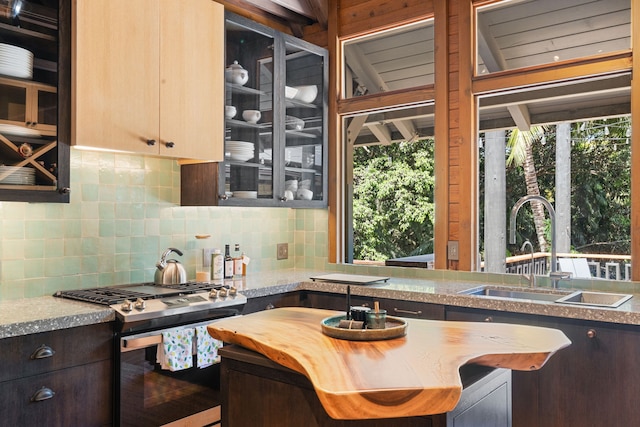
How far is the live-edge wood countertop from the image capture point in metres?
1.22

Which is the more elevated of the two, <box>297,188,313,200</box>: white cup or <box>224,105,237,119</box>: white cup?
<box>224,105,237,119</box>: white cup

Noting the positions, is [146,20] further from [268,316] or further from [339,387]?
[339,387]

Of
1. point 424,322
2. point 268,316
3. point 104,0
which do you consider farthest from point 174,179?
point 424,322

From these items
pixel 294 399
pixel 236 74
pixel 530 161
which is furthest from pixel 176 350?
pixel 530 161

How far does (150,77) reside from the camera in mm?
2777

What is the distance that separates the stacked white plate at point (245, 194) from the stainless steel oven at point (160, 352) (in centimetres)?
66

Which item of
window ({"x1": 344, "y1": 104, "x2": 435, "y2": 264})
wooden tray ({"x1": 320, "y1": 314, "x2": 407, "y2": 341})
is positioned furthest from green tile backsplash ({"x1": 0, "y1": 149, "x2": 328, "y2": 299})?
wooden tray ({"x1": 320, "y1": 314, "x2": 407, "y2": 341})

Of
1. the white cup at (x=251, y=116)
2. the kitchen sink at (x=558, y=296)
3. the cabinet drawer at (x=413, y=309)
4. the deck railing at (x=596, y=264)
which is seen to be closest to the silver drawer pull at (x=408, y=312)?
the cabinet drawer at (x=413, y=309)

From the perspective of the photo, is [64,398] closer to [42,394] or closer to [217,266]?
[42,394]

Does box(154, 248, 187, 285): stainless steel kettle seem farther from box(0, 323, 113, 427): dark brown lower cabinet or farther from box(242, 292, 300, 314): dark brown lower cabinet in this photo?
box(0, 323, 113, 427): dark brown lower cabinet

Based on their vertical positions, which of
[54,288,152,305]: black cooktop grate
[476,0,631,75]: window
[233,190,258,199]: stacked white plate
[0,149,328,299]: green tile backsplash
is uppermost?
[476,0,631,75]: window

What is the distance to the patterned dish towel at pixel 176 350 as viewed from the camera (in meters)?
2.45

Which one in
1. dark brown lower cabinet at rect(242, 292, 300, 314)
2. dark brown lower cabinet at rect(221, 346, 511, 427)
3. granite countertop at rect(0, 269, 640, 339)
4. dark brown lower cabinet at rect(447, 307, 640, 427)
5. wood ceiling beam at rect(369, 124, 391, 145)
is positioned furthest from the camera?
wood ceiling beam at rect(369, 124, 391, 145)

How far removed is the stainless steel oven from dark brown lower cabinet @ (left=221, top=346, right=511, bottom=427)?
0.67 meters
